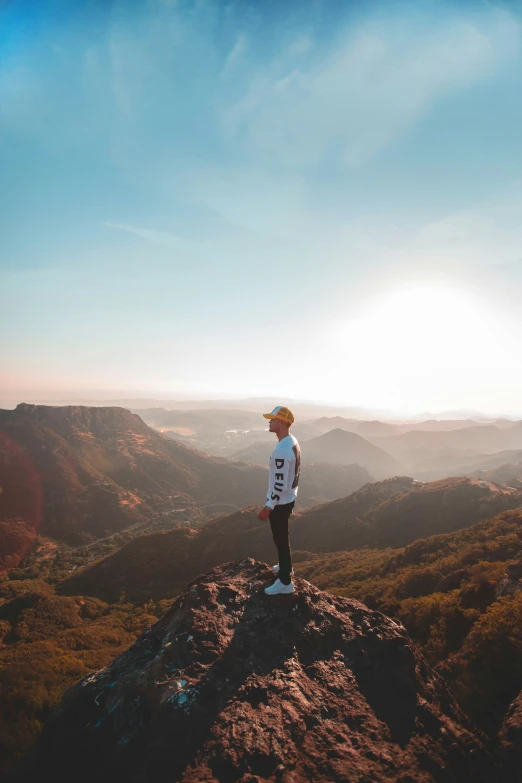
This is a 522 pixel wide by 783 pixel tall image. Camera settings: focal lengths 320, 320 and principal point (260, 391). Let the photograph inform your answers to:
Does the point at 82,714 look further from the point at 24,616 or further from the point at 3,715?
the point at 24,616

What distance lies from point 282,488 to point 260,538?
42.7 m

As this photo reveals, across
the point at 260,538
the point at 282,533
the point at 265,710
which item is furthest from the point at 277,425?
the point at 260,538

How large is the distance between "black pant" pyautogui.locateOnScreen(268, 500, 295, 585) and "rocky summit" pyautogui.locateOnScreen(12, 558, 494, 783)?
476 millimetres

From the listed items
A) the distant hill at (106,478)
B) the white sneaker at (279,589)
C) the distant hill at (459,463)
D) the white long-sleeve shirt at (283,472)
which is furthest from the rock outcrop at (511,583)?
the distant hill at (459,463)

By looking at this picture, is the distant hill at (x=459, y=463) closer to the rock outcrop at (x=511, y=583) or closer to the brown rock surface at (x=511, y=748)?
the rock outcrop at (x=511, y=583)

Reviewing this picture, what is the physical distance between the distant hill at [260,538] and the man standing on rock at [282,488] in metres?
35.6

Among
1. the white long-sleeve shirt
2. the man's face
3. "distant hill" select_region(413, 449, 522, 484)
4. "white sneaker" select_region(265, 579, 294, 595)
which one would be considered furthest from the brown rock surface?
"distant hill" select_region(413, 449, 522, 484)

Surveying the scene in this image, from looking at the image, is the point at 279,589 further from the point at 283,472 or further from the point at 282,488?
the point at 283,472

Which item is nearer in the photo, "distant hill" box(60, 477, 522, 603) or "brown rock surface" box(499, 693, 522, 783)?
"brown rock surface" box(499, 693, 522, 783)

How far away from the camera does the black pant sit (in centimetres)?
595

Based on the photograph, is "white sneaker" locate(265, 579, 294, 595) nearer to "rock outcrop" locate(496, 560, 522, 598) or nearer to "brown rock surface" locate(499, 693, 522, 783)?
"brown rock surface" locate(499, 693, 522, 783)

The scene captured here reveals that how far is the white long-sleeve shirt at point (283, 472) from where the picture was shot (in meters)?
5.84

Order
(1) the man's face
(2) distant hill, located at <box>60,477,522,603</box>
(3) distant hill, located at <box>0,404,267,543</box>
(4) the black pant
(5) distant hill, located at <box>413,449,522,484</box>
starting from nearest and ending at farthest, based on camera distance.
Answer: (4) the black pant < (1) the man's face < (2) distant hill, located at <box>60,477,522,603</box> < (3) distant hill, located at <box>0,404,267,543</box> < (5) distant hill, located at <box>413,449,522,484</box>

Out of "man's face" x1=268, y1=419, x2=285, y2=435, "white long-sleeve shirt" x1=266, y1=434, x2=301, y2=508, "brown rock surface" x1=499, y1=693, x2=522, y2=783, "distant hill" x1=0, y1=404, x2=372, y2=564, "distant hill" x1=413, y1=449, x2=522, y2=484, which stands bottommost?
"distant hill" x1=413, y1=449, x2=522, y2=484
